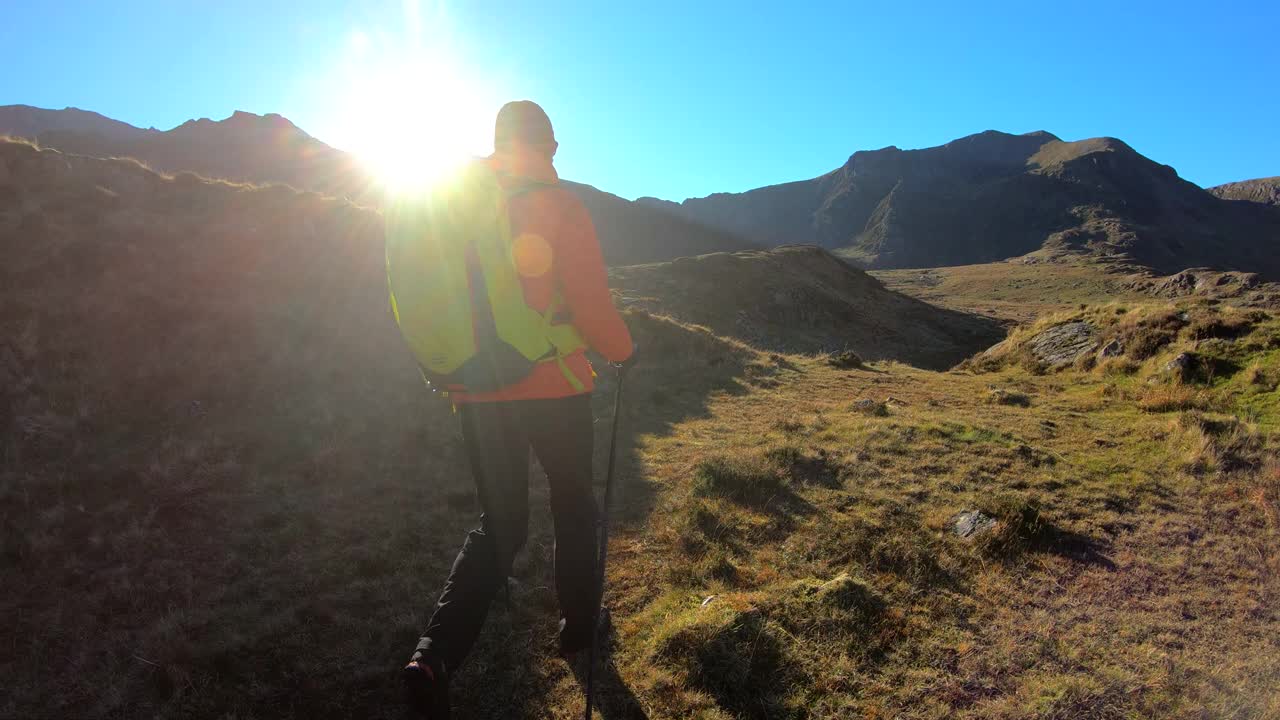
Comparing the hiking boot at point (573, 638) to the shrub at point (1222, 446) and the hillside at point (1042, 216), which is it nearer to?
the shrub at point (1222, 446)

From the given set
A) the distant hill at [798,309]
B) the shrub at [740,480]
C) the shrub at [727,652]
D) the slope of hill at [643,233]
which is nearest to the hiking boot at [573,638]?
the shrub at [727,652]

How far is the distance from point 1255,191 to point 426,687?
271368 millimetres

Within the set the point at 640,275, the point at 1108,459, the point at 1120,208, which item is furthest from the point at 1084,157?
the point at 1108,459

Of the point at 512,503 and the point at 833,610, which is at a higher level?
the point at 512,503

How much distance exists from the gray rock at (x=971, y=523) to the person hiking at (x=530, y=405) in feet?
10.1

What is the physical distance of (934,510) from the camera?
5.00 m

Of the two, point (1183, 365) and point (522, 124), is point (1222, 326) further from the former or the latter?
point (522, 124)

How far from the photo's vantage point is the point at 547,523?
5246 mm

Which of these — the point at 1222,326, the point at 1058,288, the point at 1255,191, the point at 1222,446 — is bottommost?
the point at 1222,446

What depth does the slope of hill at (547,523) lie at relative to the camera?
305 cm

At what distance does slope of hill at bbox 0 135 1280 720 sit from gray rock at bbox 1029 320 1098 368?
2.24 metres

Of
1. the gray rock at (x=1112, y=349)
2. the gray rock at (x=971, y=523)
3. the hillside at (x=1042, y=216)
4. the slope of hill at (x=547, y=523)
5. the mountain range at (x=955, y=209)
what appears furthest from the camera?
the hillside at (x=1042, y=216)

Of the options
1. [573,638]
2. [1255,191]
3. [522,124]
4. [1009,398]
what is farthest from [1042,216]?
[573,638]

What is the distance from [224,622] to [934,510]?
524 cm
